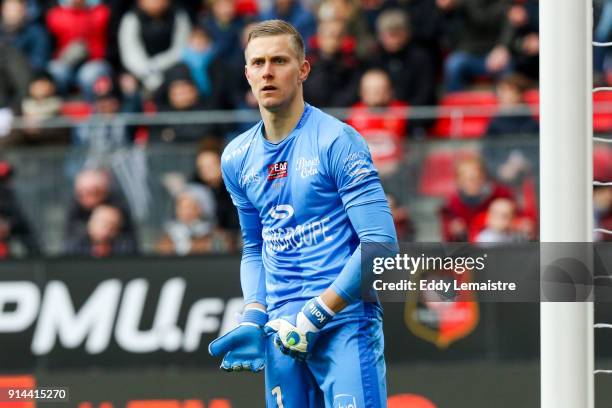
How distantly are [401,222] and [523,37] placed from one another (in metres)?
2.64

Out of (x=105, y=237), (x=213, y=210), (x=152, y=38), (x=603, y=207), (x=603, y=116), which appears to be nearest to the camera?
(x=603, y=207)

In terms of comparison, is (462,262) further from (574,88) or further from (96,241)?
(96,241)

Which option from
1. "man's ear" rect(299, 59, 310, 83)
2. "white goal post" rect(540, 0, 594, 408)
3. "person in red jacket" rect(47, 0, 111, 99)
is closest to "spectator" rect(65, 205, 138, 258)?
"person in red jacket" rect(47, 0, 111, 99)

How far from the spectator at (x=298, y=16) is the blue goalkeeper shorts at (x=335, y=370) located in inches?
263

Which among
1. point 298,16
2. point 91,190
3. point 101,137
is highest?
point 298,16

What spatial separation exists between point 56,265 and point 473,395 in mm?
3240

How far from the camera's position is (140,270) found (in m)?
9.55

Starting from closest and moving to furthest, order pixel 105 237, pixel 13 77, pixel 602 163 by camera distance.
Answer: pixel 602 163
pixel 105 237
pixel 13 77

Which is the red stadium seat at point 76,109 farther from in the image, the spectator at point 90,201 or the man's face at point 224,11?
the spectator at point 90,201

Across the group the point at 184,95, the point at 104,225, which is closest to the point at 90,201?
the point at 104,225

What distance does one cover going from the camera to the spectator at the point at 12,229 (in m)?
10.1

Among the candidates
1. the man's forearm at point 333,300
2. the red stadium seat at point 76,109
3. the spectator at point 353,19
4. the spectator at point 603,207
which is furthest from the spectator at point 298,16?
the man's forearm at point 333,300

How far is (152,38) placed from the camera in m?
12.1

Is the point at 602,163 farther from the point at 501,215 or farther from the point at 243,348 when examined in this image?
the point at 243,348
